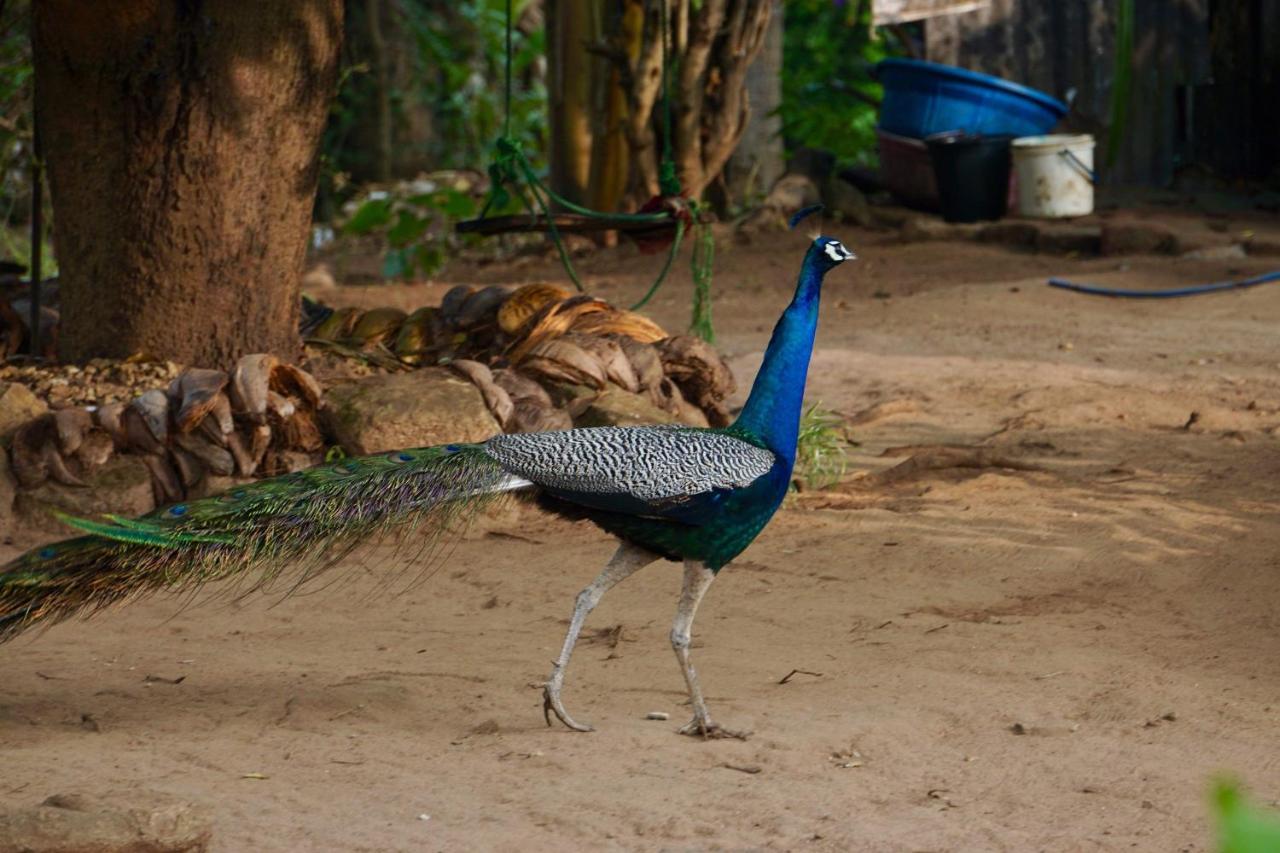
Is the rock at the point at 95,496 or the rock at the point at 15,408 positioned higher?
the rock at the point at 15,408

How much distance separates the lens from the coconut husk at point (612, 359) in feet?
22.6

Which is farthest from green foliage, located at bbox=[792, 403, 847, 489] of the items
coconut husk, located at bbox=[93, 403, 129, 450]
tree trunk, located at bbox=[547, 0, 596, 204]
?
tree trunk, located at bbox=[547, 0, 596, 204]

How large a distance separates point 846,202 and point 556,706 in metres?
10.6

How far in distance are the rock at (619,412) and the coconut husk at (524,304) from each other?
0.90 metres

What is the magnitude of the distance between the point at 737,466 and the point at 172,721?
171cm

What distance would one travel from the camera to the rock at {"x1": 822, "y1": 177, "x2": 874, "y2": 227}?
1398cm

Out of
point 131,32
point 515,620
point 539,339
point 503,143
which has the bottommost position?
point 515,620

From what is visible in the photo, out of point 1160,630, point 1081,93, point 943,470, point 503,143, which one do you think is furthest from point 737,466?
point 1081,93

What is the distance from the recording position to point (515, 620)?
531cm

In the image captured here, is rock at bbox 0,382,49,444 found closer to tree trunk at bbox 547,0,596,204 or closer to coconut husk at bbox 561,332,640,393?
coconut husk at bbox 561,332,640,393

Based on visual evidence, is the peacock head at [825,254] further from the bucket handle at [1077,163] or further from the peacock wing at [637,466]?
the bucket handle at [1077,163]

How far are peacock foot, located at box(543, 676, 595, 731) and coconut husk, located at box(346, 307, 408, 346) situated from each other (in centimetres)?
398

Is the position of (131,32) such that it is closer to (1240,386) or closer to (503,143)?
(503,143)

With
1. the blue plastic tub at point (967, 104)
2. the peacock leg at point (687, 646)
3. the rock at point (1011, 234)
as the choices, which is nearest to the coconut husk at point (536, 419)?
the peacock leg at point (687, 646)
